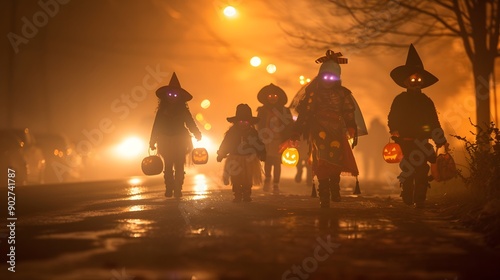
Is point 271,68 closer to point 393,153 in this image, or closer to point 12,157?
point 12,157

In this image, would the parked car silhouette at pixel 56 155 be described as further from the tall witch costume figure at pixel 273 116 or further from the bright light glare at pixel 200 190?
the tall witch costume figure at pixel 273 116

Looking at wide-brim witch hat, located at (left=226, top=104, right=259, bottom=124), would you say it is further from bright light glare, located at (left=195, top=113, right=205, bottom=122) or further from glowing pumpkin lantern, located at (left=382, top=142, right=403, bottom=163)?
bright light glare, located at (left=195, top=113, right=205, bottom=122)

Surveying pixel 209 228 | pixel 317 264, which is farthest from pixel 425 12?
pixel 317 264

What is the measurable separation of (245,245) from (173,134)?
7540mm

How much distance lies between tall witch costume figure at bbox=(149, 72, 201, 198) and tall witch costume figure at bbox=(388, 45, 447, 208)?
14.4 feet

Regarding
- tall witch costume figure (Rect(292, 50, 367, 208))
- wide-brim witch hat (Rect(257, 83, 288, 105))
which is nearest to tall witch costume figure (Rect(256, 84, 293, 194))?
wide-brim witch hat (Rect(257, 83, 288, 105))

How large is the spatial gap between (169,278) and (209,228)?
2826mm

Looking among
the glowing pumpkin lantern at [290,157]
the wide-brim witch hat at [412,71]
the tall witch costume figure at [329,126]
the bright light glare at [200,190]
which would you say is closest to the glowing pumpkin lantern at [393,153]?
the wide-brim witch hat at [412,71]

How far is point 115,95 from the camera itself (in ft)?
146

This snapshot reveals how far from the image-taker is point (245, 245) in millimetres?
6082

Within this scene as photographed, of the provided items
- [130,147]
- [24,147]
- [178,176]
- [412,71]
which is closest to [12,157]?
[24,147]

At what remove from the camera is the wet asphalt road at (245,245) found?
4840 mm

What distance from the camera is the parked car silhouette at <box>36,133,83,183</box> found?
3111cm

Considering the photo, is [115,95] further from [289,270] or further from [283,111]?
[289,270]
